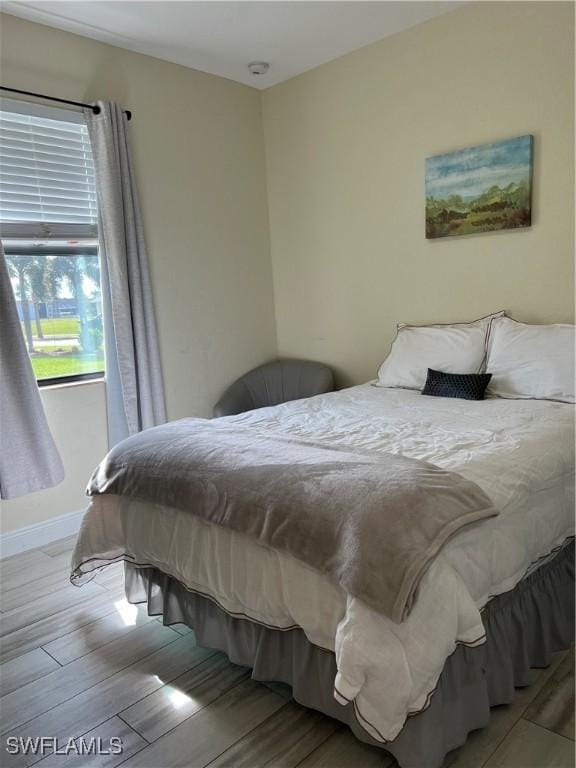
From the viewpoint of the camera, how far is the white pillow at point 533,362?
254cm

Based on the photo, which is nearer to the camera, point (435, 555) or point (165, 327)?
point (435, 555)

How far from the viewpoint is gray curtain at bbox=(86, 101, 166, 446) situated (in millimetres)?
3174

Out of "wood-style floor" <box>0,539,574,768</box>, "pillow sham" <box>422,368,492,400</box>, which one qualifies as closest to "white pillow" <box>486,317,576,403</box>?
"pillow sham" <box>422,368,492,400</box>

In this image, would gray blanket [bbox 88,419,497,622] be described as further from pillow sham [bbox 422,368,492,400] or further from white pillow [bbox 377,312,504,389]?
white pillow [bbox 377,312,504,389]

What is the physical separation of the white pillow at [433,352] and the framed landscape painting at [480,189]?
1.64 ft

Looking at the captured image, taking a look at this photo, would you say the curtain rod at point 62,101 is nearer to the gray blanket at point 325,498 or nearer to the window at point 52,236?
the window at point 52,236

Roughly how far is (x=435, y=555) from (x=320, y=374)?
2469mm

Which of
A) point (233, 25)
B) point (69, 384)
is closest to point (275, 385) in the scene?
point (69, 384)

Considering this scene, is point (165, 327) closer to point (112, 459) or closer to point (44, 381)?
point (44, 381)

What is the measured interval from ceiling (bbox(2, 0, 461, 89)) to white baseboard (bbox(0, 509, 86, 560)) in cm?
259

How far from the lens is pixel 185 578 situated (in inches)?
79.5

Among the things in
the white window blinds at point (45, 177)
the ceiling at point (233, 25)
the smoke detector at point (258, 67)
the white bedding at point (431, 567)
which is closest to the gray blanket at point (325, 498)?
the white bedding at point (431, 567)

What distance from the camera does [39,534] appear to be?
10.4 feet

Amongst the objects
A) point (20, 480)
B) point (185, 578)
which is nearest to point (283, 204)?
point (20, 480)
